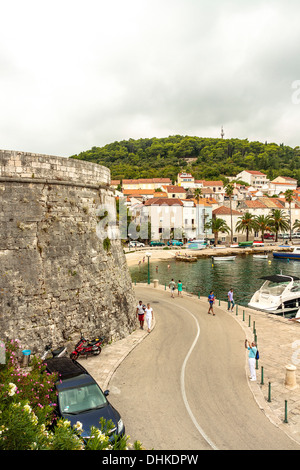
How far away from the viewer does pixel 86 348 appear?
39.7 ft

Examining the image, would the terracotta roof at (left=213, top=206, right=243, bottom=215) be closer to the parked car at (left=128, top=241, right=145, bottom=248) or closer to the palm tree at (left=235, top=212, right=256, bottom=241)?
the palm tree at (left=235, top=212, right=256, bottom=241)

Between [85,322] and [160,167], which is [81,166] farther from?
[160,167]

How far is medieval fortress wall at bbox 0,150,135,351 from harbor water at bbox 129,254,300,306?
58.3 ft

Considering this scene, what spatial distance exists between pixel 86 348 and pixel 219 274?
37.5 meters

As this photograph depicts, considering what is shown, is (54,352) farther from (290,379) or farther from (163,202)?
(163,202)

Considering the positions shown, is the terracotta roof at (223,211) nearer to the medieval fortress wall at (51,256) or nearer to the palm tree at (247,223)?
the palm tree at (247,223)

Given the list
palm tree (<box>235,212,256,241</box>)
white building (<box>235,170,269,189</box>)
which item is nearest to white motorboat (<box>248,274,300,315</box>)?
palm tree (<box>235,212,256,241</box>)

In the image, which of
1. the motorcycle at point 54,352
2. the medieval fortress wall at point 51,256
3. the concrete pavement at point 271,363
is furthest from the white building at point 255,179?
the motorcycle at point 54,352

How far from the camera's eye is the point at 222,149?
199875 mm

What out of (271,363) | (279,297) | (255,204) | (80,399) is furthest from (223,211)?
(80,399)

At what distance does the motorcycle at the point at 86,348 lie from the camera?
39.0 ft

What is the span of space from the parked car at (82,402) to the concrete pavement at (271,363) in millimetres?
2072
